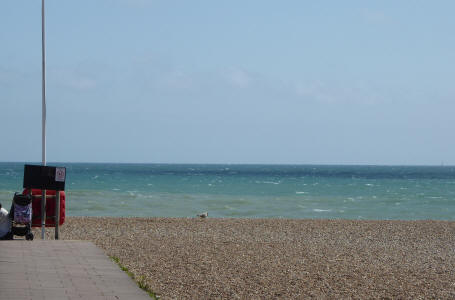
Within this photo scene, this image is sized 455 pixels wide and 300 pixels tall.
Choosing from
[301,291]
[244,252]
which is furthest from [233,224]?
[301,291]

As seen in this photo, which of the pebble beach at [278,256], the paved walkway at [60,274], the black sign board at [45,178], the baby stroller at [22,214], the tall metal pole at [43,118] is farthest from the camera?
the tall metal pole at [43,118]

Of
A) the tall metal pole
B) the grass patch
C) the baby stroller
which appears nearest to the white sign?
the tall metal pole

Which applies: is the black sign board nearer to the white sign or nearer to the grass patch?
the white sign

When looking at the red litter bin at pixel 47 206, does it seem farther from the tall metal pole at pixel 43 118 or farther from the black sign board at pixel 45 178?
the black sign board at pixel 45 178

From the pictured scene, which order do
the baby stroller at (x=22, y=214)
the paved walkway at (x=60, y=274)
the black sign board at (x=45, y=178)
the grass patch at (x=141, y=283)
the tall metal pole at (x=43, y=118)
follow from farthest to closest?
1. the tall metal pole at (x=43, y=118)
2. the black sign board at (x=45, y=178)
3. the baby stroller at (x=22, y=214)
4. the grass patch at (x=141, y=283)
5. the paved walkway at (x=60, y=274)

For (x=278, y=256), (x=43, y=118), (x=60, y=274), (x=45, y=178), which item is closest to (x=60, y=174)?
(x=45, y=178)

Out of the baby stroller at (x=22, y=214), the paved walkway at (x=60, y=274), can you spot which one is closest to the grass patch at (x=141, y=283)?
the paved walkway at (x=60, y=274)

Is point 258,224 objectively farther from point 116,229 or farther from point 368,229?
point 116,229

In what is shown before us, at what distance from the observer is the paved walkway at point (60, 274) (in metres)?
8.16

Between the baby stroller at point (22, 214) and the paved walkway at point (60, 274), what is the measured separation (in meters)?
0.75

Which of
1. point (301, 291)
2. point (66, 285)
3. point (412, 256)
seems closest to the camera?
point (66, 285)

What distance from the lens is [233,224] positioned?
65.4 feet

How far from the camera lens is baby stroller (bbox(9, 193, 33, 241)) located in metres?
13.4

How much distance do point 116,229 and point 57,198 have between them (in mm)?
3885
